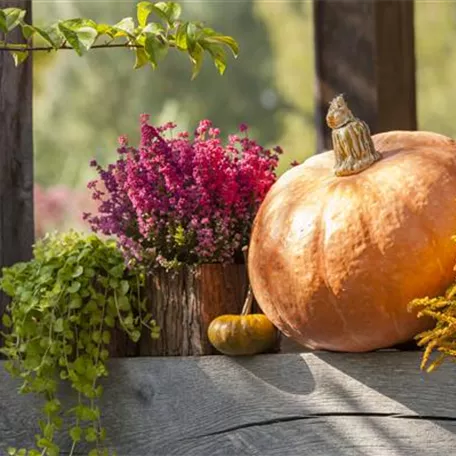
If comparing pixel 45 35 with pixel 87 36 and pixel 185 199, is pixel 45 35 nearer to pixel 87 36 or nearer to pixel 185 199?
pixel 87 36

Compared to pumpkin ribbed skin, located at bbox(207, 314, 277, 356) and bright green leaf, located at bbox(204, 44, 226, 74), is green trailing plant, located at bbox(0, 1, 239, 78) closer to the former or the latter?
bright green leaf, located at bbox(204, 44, 226, 74)

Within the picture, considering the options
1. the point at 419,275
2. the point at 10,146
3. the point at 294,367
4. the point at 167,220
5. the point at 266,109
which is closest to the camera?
the point at 419,275

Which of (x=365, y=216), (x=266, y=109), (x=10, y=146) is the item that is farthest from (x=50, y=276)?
(x=266, y=109)

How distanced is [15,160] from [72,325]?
0.60m

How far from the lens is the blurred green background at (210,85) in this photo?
14.9 m

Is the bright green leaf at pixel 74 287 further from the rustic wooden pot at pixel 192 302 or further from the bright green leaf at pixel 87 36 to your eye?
the bright green leaf at pixel 87 36

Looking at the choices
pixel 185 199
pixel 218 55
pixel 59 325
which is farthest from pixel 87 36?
pixel 59 325

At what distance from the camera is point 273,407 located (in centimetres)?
274

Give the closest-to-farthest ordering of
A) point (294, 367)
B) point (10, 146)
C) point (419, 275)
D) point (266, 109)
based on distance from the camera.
Answer: point (419, 275)
point (294, 367)
point (10, 146)
point (266, 109)

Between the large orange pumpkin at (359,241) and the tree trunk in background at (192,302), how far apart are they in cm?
21

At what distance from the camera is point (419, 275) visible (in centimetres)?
249

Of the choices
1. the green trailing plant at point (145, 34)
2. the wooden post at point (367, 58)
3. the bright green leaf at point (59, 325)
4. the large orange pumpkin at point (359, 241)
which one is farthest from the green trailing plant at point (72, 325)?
the wooden post at point (367, 58)

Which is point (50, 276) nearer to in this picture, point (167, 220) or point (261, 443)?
point (167, 220)

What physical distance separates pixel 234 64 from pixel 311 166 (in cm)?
1367
